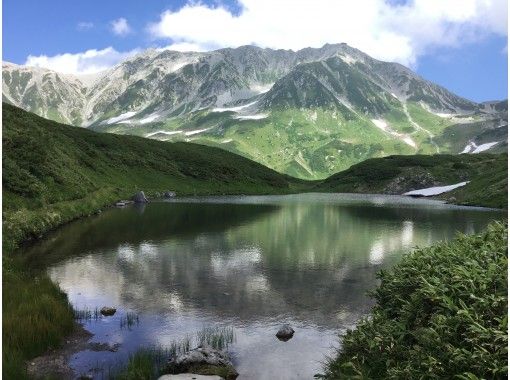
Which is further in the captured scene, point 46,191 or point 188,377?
point 46,191

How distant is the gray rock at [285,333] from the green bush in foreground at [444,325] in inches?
167

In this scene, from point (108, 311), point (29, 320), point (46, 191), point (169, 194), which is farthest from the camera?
point (169, 194)

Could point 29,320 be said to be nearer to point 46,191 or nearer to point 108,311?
point 108,311

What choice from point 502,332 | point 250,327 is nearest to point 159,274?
point 250,327

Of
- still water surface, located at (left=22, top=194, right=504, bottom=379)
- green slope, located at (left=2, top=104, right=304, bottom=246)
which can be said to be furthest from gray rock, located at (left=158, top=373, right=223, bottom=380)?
green slope, located at (left=2, top=104, right=304, bottom=246)

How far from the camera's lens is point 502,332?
1105 centimetres

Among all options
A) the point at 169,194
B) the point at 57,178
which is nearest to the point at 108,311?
the point at 57,178

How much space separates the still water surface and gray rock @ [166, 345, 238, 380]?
2.73 feet

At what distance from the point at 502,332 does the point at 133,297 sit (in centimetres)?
2253

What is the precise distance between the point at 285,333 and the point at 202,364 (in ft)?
19.2

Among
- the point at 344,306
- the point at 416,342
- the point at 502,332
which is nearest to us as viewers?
the point at 502,332

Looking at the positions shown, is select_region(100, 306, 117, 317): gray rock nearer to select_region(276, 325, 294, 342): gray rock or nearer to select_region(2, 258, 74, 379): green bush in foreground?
select_region(2, 258, 74, 379): green bush in foreground

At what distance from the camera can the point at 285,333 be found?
22.3m

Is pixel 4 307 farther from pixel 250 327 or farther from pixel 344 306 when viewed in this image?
pixel 344 306
